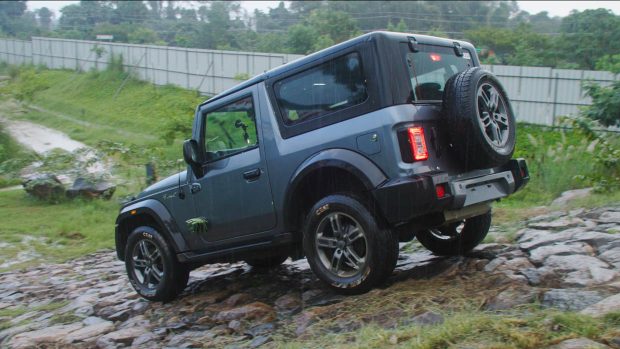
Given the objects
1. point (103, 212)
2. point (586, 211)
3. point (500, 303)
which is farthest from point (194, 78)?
point (500, 303)

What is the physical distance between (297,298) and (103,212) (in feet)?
30.3

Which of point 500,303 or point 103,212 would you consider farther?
point 103,212

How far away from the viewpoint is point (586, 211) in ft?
24.6

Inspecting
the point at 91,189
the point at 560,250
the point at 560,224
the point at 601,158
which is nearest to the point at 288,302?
the point at 560,250

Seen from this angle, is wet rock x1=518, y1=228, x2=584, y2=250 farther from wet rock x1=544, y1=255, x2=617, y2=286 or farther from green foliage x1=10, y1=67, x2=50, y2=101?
green foliage x1=10, y1=67, x2=50, y2=101

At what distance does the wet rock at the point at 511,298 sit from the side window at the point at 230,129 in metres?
2.44

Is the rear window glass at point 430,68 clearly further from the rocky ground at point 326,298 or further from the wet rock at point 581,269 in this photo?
the wet rock at point 581,269

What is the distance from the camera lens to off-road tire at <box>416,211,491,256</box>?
6121 millimetres

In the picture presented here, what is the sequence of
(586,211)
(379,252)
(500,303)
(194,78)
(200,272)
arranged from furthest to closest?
1. (194,78)
2. (200,272)
3. (586,211)
4. (379,252)
5. (500,303)

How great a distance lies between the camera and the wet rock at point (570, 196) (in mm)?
9105

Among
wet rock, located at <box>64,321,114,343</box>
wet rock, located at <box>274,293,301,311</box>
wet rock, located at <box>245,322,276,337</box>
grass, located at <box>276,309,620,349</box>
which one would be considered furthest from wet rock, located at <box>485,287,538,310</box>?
wet rock, located at <box>64,321,114,343</box>

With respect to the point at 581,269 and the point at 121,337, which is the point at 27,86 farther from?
the point at 581,269

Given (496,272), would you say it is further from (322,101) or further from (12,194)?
(12,194)

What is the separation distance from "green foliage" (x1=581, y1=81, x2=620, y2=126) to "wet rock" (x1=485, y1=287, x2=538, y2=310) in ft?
25.9
